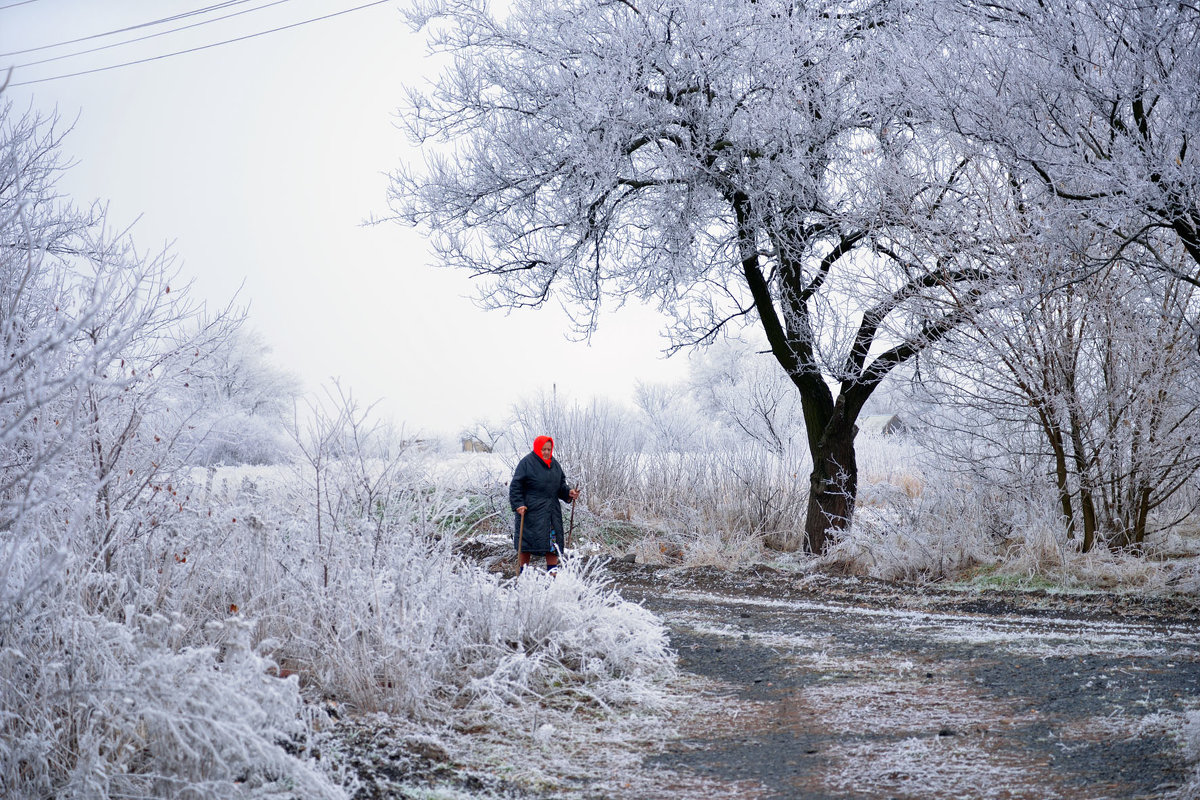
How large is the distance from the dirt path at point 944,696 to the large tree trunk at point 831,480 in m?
2.97

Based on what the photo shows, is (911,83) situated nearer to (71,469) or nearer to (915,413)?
(915,413)

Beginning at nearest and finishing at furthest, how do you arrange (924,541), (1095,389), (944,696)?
1. (944,696)
2. (1095,389)
3. (924,541)

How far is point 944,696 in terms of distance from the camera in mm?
5297

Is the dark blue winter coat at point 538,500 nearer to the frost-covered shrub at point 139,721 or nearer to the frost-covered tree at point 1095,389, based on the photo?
the frost-covered tree at point 1095,389

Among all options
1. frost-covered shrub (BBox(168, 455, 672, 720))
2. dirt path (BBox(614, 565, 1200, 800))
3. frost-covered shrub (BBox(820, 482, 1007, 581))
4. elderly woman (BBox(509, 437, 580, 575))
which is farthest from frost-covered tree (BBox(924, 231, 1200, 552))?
frost-covered shrub (BBox(168, 455, 672, 720))

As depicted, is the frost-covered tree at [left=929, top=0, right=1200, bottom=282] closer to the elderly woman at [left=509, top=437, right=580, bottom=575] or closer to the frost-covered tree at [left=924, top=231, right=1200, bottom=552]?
the frost-covered tree at [left=924, top=231, right=1200, bottom=552]

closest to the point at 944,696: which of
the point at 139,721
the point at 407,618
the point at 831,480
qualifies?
the point at 407,618

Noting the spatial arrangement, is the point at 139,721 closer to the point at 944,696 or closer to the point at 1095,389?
the point at 944,696

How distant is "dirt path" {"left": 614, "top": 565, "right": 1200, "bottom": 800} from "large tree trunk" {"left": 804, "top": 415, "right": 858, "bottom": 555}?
297 cm

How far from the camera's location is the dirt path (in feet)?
13.1

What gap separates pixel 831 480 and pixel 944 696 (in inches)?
259

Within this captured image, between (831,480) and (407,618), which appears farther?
(831,480)

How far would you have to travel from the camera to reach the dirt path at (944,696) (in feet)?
13.1

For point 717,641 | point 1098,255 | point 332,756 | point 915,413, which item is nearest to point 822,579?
point 915,413
